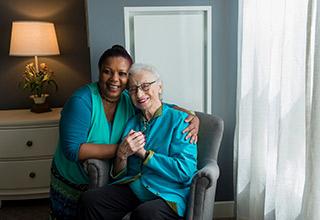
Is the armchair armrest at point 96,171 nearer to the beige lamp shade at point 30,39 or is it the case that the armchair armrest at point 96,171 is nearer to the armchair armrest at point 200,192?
the armchair armrest at point 200,192

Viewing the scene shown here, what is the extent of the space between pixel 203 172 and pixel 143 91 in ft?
1.69

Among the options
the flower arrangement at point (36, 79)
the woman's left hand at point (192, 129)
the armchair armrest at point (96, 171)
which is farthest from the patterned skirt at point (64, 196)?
the flower arrangement at point (36, 79)

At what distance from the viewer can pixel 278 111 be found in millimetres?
1766

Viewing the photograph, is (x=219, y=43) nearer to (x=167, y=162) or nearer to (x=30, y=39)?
(x=167, y=162)

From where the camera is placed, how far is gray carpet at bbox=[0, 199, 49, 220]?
8.87 feet

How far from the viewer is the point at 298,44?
1505 millimetres

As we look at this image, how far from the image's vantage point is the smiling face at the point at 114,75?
1.95m

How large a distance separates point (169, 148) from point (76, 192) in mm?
618

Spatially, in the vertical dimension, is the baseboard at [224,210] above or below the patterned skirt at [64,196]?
below

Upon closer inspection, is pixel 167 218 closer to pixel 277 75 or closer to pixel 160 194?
pixel 160 194

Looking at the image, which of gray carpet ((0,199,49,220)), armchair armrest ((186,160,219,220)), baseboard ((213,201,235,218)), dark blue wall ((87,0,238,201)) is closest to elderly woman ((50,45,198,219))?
armchair armrest ((186,160,219,220))

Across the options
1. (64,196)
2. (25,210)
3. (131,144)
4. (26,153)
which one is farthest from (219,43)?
(25,210)

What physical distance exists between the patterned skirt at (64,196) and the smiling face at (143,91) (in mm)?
585

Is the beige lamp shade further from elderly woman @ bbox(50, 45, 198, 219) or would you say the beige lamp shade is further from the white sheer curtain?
the white sheer curtain
